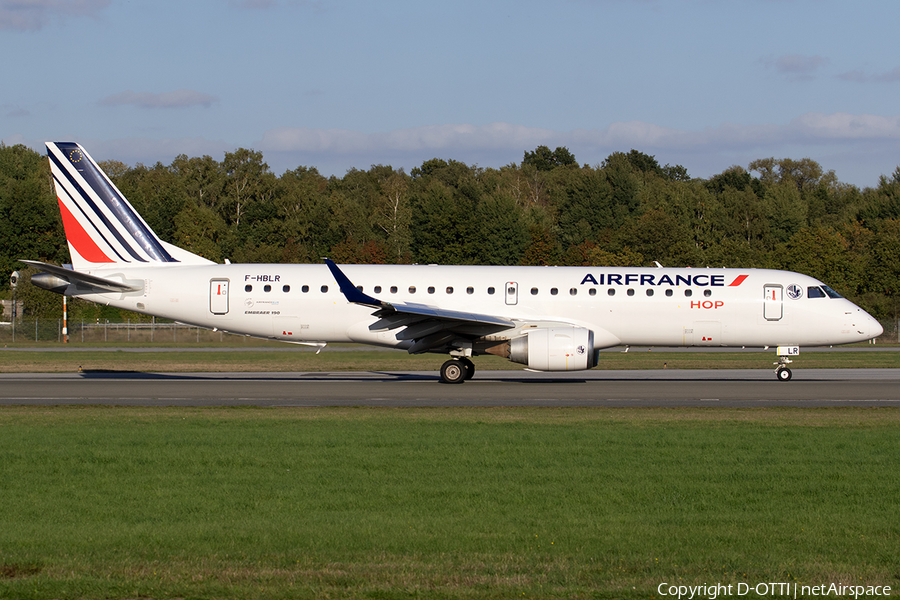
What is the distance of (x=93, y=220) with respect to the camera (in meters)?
28.2

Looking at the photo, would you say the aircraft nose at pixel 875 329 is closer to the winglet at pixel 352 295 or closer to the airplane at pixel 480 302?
the airplane at pixel 480 302

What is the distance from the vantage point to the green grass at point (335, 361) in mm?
34500

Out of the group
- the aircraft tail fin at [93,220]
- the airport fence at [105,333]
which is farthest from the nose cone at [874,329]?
the airport fence at [105,333]

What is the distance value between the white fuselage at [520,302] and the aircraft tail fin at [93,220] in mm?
735

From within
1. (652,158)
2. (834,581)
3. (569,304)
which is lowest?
(834,581)

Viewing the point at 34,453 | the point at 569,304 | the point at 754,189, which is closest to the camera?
the point at 34,453

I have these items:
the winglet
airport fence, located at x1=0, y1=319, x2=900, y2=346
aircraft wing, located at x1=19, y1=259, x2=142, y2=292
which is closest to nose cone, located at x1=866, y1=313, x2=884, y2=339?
the winglet

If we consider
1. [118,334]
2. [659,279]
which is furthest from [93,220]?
[118,334]

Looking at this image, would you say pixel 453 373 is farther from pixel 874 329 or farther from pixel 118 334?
pixel 118 334

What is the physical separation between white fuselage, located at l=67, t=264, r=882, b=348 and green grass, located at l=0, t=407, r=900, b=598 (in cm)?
1065

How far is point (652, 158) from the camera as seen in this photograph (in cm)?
12900

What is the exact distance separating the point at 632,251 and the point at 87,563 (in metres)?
70.4

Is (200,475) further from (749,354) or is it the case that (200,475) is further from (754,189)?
(754,189)

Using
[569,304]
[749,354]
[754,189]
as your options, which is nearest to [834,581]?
[569,304]
